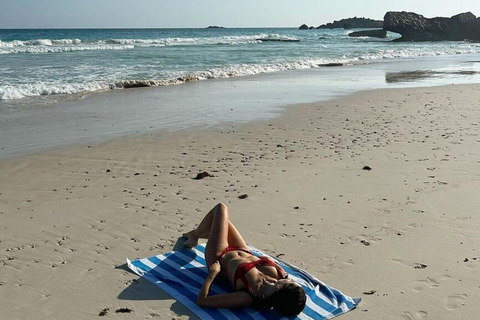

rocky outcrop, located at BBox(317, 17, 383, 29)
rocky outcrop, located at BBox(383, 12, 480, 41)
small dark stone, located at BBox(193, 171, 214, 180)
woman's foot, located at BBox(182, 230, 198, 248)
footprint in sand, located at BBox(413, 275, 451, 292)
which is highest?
rocky outcrop, located at BBox(317, 17, 383, 29)

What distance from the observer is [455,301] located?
13.0ft

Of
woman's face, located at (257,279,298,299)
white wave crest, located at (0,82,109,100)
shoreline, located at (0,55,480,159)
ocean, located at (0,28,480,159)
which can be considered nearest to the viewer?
woman's face, located at (257,279,298,299)

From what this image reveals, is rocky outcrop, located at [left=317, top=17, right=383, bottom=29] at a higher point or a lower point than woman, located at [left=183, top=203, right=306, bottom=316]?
higher

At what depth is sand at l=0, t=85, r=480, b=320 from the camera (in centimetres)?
416

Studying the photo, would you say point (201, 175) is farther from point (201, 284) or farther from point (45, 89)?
point (45, 89)

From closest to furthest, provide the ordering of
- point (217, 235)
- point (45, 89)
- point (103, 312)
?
1. point (103, 312)
2. point (217, 235)
3. point (45, 89)

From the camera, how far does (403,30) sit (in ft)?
211

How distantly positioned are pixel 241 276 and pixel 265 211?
5.90ft

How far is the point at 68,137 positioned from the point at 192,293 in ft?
20.0

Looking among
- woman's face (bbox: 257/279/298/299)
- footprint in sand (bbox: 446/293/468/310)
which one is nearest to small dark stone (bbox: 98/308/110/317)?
woman's face (bbox: 257/279/298/299)

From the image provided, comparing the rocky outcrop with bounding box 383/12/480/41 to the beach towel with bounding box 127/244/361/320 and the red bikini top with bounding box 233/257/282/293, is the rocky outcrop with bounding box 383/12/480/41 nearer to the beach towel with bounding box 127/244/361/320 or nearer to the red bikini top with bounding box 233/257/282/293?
the beach towel with bounding box 127/244/361/320

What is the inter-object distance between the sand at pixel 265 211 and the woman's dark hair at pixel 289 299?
400mm

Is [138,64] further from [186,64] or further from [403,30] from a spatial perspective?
[403,30]

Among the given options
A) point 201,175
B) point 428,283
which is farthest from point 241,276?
point 201,175
